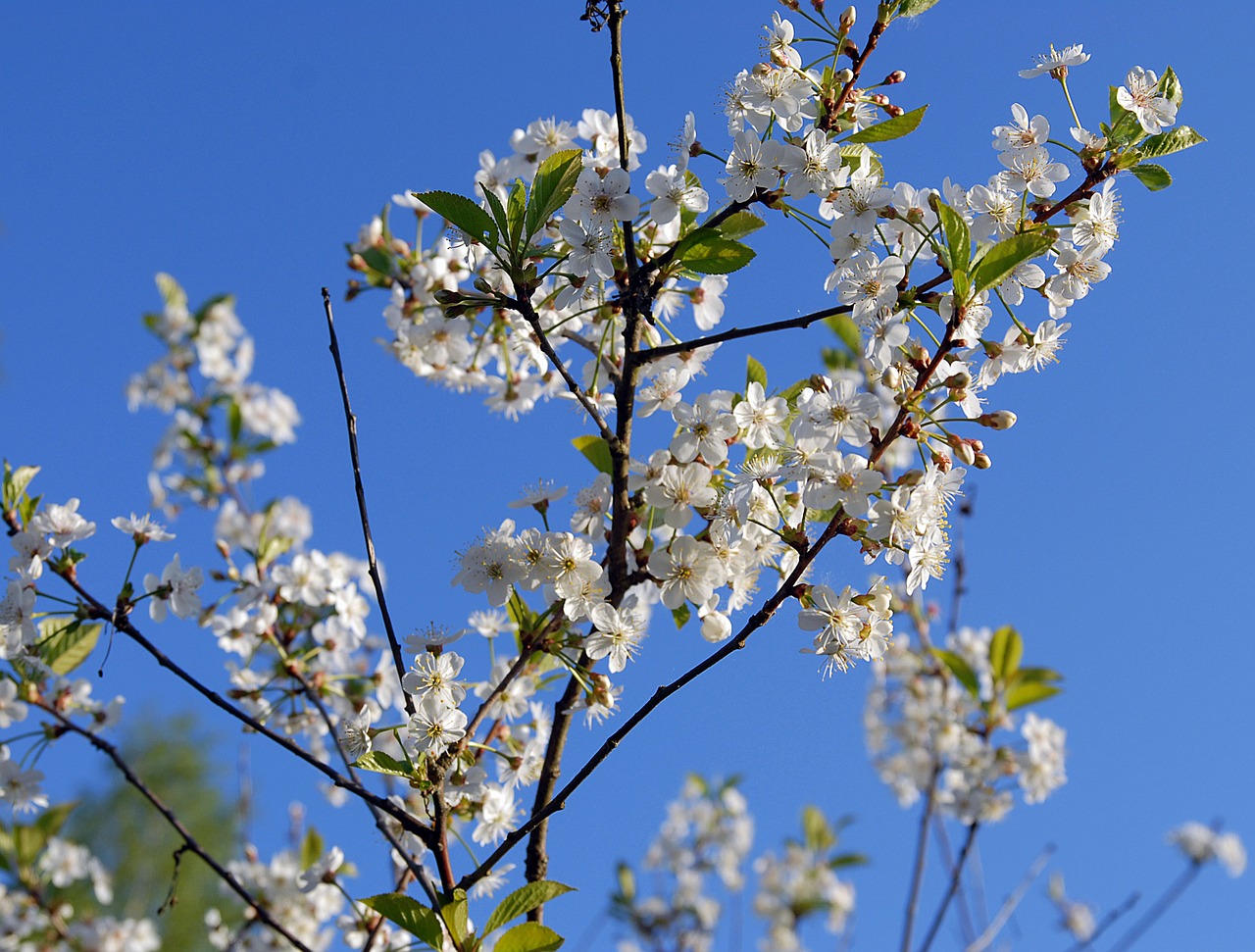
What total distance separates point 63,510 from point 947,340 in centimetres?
174

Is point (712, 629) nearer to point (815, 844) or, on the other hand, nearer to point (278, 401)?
point (278, 401)

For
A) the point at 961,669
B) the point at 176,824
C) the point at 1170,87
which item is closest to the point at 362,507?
the point at 176,824

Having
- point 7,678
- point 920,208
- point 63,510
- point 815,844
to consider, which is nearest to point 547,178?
point 920,208

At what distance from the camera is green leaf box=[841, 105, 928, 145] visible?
155 cm

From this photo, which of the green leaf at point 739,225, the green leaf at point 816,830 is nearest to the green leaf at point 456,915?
the green leaf at point 739,225

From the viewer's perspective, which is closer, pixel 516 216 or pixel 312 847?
pixel 516 216

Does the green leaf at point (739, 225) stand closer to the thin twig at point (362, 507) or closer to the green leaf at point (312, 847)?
the thin twig at point (362, 507)

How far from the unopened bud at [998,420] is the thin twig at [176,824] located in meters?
1.43

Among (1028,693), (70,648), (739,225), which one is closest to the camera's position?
(739,225)

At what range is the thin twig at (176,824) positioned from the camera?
6.14ft

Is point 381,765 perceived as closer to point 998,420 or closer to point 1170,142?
point 998,420

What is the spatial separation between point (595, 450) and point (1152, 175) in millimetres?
1043

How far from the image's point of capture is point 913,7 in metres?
1.63

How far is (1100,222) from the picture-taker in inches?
60.2
